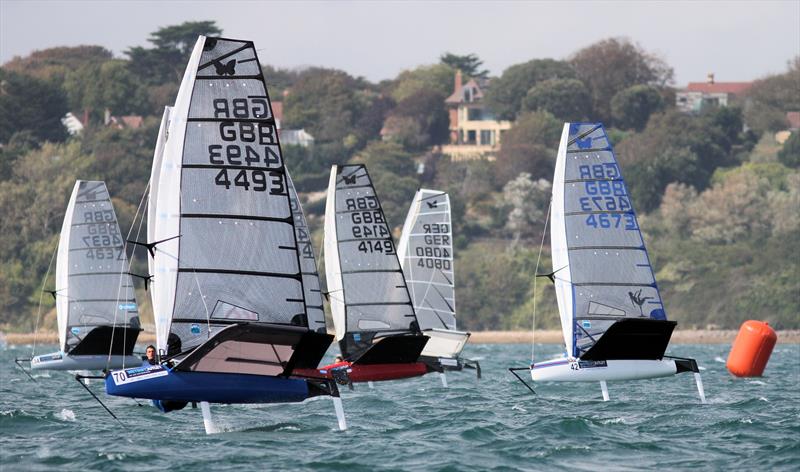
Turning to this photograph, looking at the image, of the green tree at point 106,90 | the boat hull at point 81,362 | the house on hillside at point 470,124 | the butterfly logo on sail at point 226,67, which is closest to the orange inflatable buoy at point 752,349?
A: the butterfly logo on sail at point 226,67

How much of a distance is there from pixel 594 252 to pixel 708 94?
127 meters

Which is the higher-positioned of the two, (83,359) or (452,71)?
(452,71)

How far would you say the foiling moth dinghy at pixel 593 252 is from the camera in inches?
1097

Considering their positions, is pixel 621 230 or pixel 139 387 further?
pixel 621 230

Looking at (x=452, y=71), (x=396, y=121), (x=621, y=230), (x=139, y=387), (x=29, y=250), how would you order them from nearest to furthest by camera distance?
(x=139, y=387) < (x=621, y=230) < (x=29, y=250) < (x=396, y=121) < (x=452, y=71)

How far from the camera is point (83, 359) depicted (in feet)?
118

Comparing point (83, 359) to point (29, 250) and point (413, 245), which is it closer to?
point (413, 245)

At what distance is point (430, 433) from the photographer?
21875 mm

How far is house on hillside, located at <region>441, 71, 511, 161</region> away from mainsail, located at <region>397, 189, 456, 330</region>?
94546 mm

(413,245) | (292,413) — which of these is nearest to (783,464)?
(292,413)

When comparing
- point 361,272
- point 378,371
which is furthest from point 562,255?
point 361,272

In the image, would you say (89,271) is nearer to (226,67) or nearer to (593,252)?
(593,252)

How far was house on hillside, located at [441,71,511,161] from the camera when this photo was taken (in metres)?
134

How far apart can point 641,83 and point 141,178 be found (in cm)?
5202
